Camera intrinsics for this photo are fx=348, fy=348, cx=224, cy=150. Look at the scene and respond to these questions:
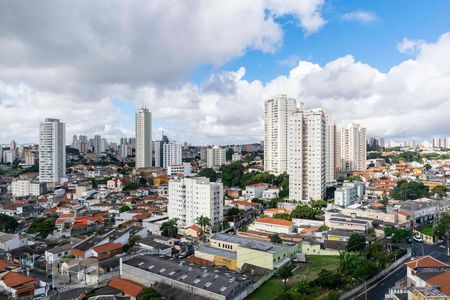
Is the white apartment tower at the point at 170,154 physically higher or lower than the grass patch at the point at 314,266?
higher

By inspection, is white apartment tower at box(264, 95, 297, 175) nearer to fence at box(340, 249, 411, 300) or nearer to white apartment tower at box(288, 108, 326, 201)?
white apartment tower at box(288, 108, 326, 201)

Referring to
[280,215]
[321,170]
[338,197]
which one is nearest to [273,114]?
[321,170]

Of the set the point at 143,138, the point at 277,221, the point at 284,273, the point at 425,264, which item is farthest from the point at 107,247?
the point at 143,138

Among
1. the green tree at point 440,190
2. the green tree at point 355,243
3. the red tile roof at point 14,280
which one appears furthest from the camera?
the green tree at point 440,190

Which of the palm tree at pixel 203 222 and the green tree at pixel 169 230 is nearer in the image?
the green tree at pixel 169 230

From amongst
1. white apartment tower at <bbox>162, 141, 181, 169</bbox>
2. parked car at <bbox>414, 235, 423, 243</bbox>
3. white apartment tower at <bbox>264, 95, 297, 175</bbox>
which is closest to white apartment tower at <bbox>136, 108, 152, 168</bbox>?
white apartment tower at <bbox>162, 141, 181, 169</bbox>

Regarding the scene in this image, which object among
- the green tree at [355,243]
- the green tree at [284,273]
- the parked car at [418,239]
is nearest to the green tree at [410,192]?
the parked car at [418,239]

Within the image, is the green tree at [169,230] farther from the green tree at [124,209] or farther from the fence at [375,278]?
the fence at [375,278]

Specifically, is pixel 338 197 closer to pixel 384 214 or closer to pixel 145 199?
pixel 384 214
